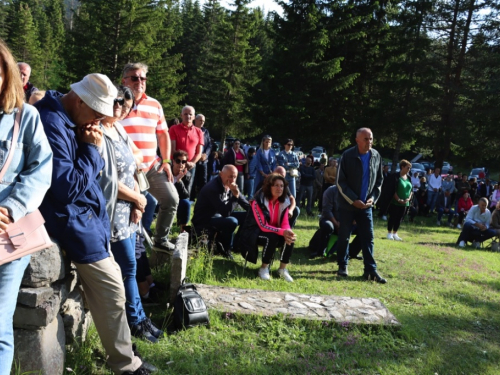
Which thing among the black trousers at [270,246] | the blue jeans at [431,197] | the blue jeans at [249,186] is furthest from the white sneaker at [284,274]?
the blue jeans at [431,197]

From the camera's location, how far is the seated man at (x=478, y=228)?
1090 cm

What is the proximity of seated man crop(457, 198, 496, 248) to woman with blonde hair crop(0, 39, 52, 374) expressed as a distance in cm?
1079

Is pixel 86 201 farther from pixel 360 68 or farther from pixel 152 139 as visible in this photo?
pixel 360 68

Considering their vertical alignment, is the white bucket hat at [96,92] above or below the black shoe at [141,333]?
above

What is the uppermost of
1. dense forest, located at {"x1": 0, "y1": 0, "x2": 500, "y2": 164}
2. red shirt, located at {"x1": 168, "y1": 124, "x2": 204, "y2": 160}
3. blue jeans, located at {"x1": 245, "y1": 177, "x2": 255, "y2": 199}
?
dense forest, located at {"x1": 0, "y1": 0, "x2": 500, "y2": 164}

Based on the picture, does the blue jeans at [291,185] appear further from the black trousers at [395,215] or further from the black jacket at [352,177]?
the black jacket at [352,177]

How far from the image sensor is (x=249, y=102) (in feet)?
84.2

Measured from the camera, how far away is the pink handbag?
2.07 metres

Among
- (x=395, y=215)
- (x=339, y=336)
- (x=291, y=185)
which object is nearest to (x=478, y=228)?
(x=395, y=215)

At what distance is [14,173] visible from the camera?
6.98 ft

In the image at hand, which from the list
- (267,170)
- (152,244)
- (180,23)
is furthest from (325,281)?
(180,23)

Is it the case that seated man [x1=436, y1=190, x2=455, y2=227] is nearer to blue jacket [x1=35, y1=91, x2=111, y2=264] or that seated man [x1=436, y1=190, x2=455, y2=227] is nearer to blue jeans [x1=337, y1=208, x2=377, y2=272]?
blue jeans [x1=337, y1=208, x2=377, y2=272]

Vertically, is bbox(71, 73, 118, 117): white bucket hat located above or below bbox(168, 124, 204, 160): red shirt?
below

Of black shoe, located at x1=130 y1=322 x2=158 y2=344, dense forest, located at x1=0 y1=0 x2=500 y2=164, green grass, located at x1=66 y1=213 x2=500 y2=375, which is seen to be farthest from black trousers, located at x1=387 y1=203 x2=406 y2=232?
dense forest, located at x1=0 y1=0 x2=500 y2=164
